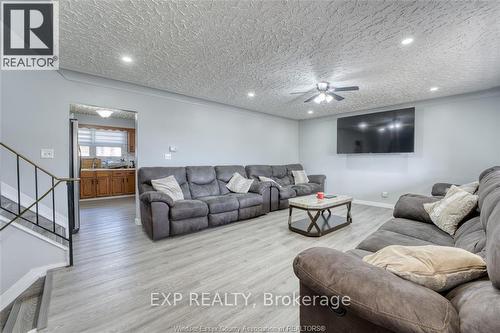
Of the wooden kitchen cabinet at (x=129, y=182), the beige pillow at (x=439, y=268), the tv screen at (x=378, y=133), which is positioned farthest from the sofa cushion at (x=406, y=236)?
the wooden kitchen cabinet at (x=129, y=182)

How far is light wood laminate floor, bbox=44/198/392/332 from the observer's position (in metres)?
1.59

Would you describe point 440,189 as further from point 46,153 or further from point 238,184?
point 46,153

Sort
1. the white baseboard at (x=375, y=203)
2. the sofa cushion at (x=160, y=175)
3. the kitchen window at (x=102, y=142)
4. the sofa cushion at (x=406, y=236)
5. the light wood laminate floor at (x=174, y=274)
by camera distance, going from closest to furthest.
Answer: the light wood laminate floor at (x=174, y=274) < the sofa cushion at (x=406, y=236) < the sofa cushion at (x=160, y=175) < the white baseboard at (x=375, y=203) < the kitchen window at (x=102, y=142)

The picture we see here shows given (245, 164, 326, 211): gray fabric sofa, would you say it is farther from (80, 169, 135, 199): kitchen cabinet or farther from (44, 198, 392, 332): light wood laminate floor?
(80, 169, 135, 199): kitchen cabinet

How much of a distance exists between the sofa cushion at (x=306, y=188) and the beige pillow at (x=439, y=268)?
4330 mm

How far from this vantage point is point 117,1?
1.80 m

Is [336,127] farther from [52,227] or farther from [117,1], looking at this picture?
Answer: [52,227]

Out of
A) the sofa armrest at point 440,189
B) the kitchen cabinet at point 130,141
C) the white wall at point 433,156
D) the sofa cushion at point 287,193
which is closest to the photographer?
the sofa armrest at point 440,189

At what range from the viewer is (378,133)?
5.13 metres

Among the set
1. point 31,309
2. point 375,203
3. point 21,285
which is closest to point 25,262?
point 21,285

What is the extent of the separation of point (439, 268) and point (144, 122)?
430 cm

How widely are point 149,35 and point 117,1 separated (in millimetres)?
479

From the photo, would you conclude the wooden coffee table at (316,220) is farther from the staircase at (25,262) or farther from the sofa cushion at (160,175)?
the staircase at (25,262)

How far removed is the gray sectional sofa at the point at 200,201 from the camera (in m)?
3.10
